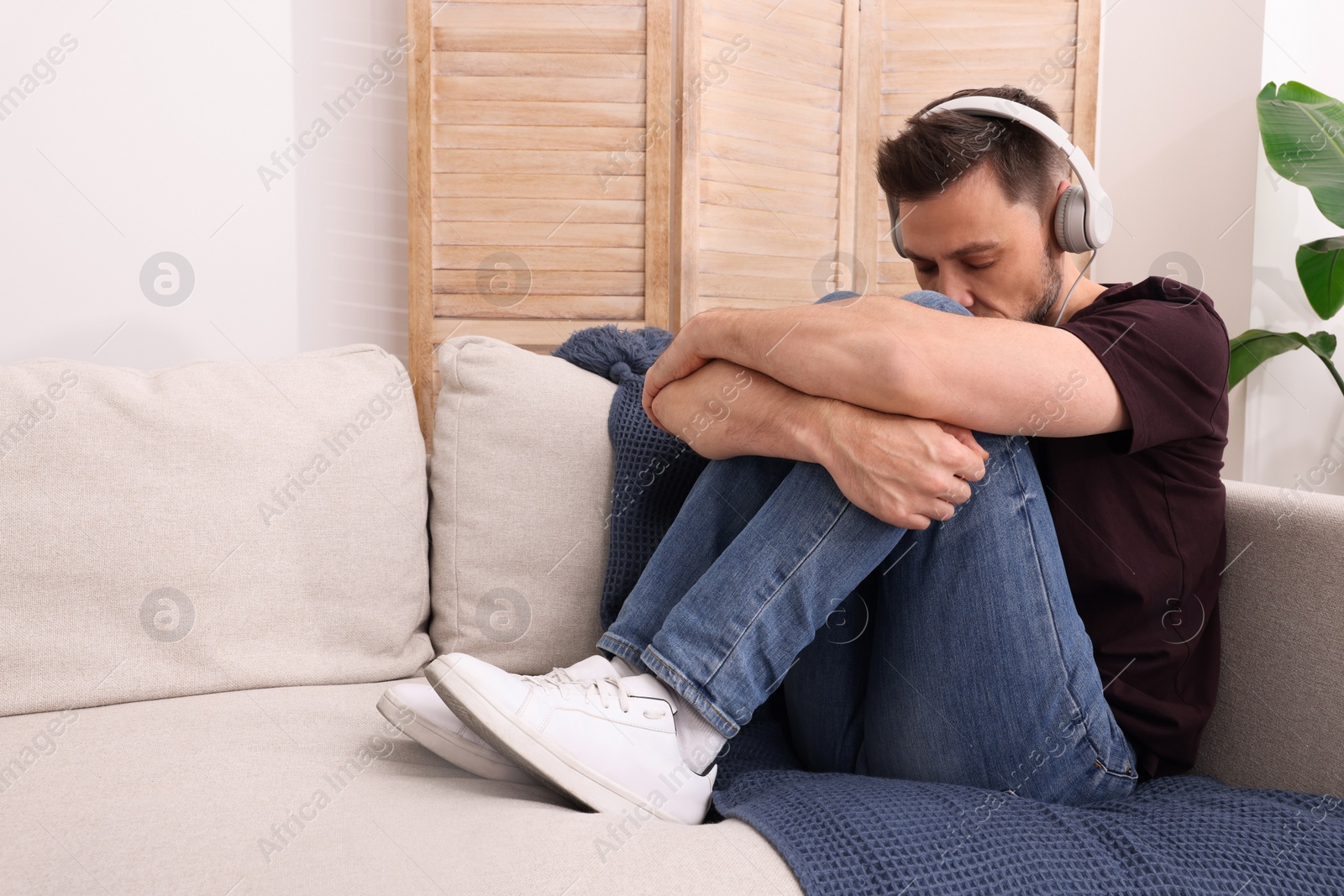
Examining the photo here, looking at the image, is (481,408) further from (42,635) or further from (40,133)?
(40,133)

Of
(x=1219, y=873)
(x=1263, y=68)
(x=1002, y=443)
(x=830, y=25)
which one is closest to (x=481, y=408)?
(x=1002, y=443)

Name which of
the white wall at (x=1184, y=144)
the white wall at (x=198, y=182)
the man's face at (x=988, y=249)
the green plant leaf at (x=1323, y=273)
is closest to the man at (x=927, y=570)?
the man's face at (x=988, y=249)

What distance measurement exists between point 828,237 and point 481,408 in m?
1.19

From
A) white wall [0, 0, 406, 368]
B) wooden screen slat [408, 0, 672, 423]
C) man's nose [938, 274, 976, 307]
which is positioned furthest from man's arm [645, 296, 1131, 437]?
white wall [0, 0, 406, 368]

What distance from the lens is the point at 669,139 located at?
188 cm

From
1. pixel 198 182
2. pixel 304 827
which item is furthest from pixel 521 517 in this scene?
pixel 198 182

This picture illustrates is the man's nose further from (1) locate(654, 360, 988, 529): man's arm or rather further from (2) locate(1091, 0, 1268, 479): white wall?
(2) locate(1091, 0, 1268, 479): white wall

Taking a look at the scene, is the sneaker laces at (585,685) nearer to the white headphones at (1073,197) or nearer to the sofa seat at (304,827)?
the sofa seat at (304,827)

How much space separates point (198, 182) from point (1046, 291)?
1.58 meters

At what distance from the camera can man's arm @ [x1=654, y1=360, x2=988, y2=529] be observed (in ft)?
2.50

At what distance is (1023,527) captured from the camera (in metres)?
0.79

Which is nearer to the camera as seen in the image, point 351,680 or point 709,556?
point 709,556

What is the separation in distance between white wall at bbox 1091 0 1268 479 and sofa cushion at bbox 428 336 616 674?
1.75m

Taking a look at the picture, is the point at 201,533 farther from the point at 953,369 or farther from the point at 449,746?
the point at 953,369
